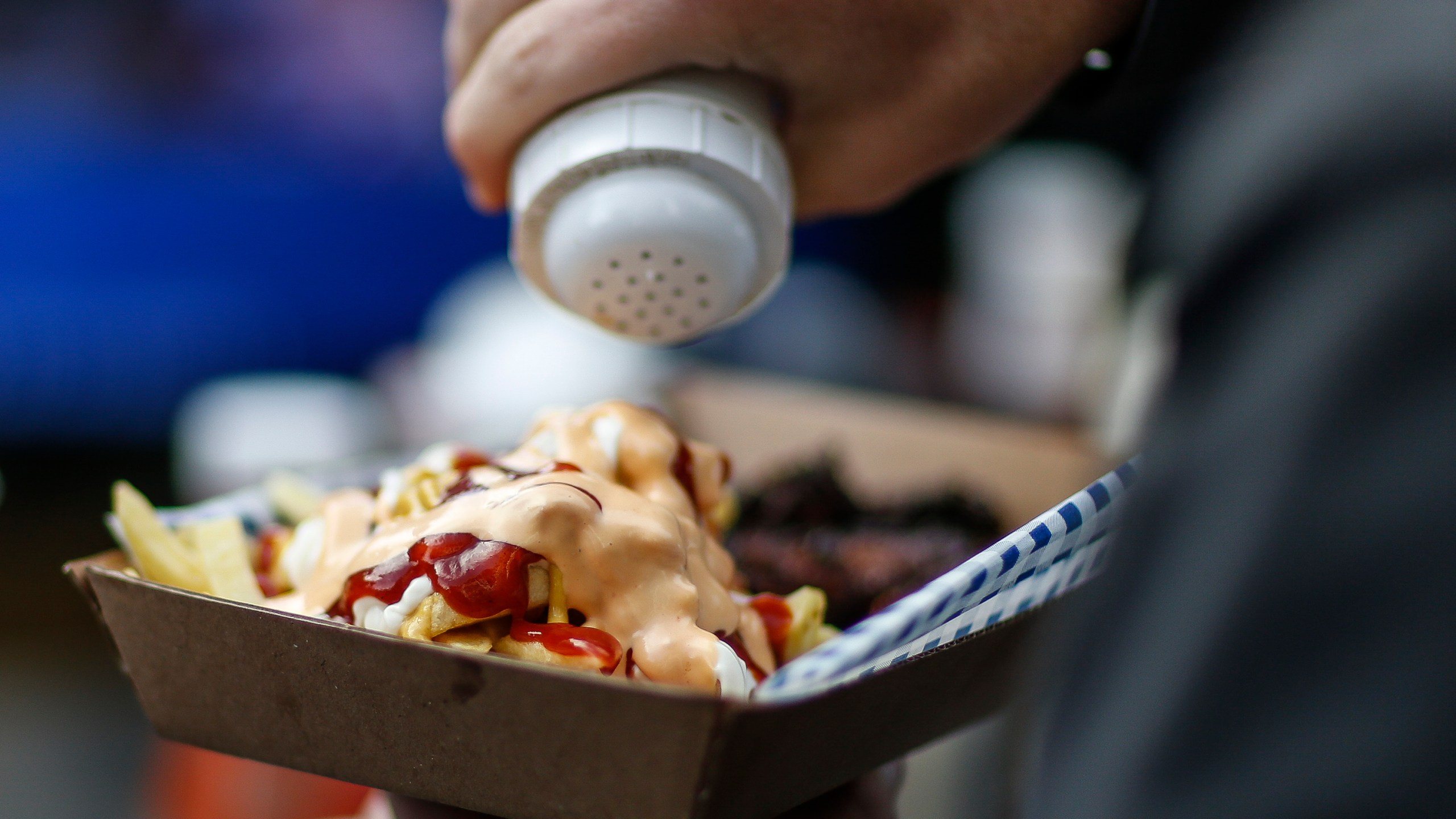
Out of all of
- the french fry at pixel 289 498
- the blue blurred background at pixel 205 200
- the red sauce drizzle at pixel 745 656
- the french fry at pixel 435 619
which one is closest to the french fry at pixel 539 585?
the french fry at pixel 435 619

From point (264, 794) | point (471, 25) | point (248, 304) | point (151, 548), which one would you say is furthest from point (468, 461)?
point (248, 304)

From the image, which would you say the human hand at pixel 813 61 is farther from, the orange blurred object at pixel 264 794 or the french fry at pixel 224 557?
the orange blurred object at pixel 264 794

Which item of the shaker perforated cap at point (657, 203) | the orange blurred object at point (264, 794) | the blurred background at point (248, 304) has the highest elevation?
the shaker perforated cap at point (657, 203)

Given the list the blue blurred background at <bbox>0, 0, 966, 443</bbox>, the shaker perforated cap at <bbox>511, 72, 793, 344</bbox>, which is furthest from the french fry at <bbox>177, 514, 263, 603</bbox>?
the blue blurred background at <bbox>0, 0, 966, 443</bbox>

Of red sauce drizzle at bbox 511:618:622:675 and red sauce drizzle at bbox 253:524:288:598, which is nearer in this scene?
red sauce drizzle at bbox 511:618:622:675

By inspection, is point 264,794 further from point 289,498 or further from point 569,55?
point 569,55

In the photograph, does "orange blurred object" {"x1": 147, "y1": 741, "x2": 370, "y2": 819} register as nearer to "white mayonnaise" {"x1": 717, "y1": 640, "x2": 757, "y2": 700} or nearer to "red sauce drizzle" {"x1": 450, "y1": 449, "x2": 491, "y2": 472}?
"red sauce drizzle" {"x1": 450, "y1": 449, "x2": 491, "y2": 472}

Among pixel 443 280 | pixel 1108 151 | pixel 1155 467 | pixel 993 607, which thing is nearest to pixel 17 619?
pixel 443 280
